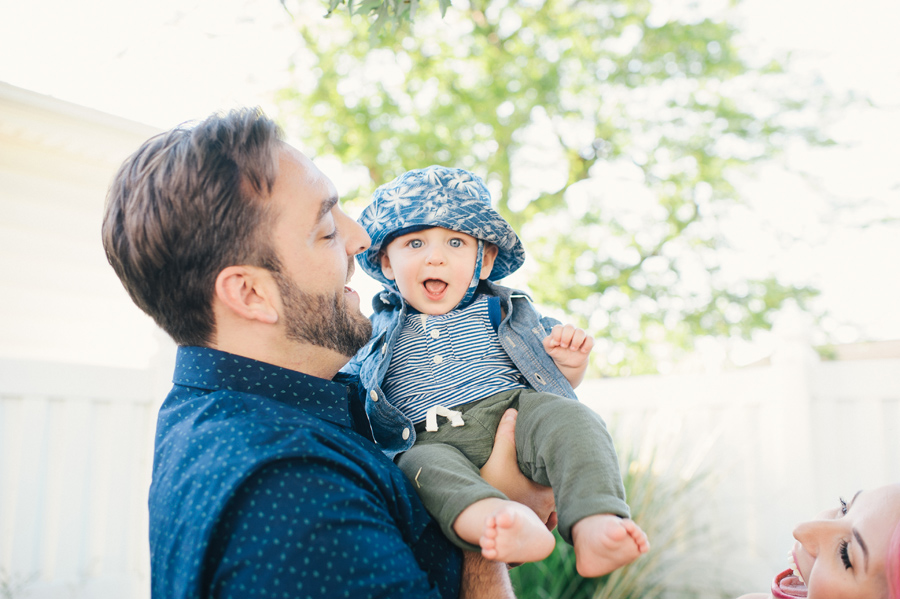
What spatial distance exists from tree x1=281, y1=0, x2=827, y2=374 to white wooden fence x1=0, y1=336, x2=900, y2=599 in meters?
4.43

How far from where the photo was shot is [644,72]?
34.9 feet

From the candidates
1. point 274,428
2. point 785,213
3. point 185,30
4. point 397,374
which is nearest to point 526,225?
point 785,213

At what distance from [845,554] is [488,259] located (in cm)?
131

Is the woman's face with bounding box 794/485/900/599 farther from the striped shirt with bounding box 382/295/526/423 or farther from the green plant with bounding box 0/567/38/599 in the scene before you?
the green plant with bounding box 0/567/38/599

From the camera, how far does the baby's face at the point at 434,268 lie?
2.10 m

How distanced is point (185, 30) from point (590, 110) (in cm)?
615

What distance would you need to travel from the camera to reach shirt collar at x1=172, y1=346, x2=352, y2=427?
5.12 feet

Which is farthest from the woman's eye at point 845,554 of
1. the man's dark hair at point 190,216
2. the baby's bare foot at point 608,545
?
the man's dark hair at point 190,216

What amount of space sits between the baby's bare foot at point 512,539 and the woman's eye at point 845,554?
582 millimetres

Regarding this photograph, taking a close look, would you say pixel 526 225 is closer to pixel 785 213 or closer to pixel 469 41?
pixel 469 41

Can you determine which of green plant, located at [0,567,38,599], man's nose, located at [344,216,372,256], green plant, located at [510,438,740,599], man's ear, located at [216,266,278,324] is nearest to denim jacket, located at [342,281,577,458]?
man's nose, located at [344,216,372,256]

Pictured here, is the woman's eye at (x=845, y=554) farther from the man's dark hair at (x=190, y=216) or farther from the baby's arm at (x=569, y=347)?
the man's dark hair at (x=190, y=216)

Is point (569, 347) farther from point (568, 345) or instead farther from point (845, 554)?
point (845, 554)

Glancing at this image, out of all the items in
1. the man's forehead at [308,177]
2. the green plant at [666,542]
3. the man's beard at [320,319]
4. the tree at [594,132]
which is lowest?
the green plant at [666,542]
